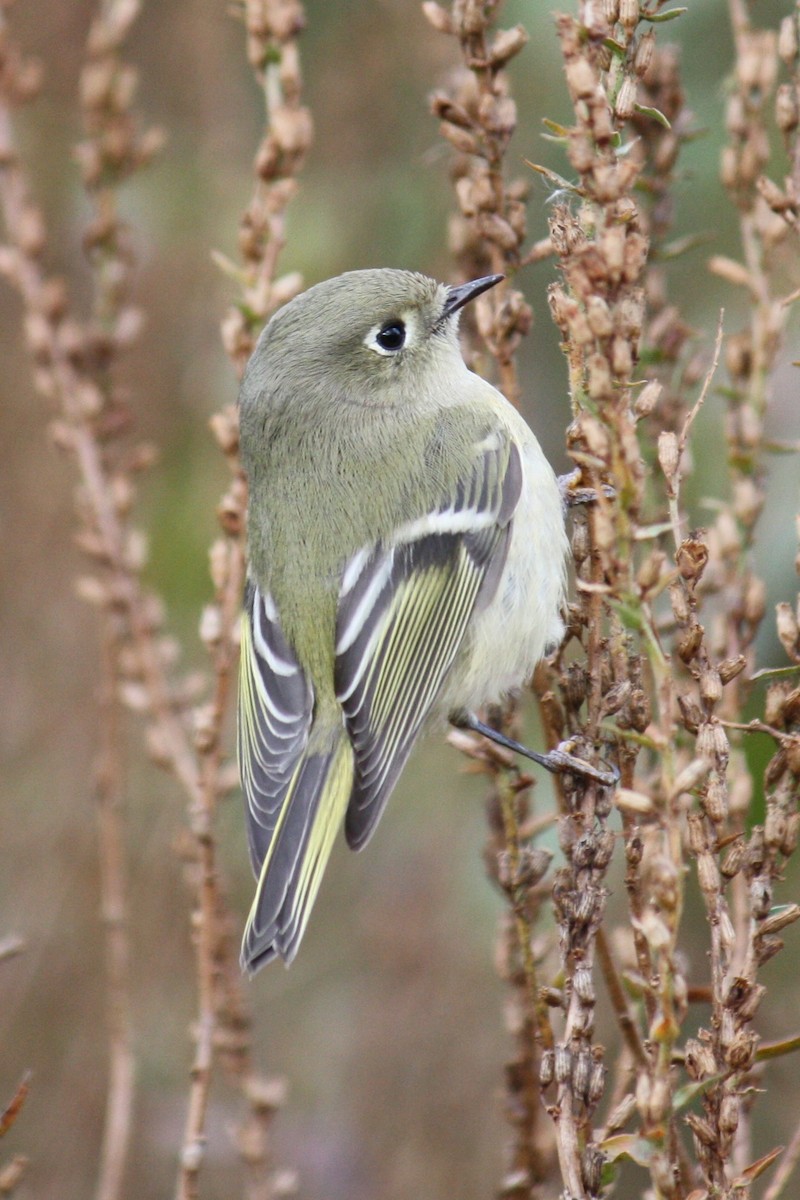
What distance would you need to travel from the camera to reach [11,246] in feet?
7.75

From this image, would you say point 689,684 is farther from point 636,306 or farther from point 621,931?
point 636,306

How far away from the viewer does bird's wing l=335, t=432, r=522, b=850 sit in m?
2.13

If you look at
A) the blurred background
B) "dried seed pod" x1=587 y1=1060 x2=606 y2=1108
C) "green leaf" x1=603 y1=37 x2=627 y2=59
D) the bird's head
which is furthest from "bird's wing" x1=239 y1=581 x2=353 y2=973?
"green leaf" x1=603 y1=37 x2=627 y2=59

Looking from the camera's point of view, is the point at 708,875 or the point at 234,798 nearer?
the point at 708,875

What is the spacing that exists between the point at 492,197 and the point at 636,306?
0.57m

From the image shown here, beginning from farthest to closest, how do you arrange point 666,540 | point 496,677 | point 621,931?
1. point 496,677
2. point 666,540
3. point 621,931

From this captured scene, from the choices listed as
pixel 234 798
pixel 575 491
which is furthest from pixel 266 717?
pixel 234 798

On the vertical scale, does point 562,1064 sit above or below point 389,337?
below

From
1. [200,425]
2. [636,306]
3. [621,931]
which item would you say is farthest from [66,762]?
[636,306]

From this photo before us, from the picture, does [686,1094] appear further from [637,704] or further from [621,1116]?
[637,704]

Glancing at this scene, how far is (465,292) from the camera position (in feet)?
7.23

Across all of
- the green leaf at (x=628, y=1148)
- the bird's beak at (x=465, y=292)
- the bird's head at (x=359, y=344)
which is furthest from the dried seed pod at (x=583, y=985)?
the bird's head at (x=359, y=344)

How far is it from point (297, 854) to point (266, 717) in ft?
1.13

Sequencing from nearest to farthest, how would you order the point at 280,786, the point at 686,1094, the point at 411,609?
1. the point at 686,1094
2. the point at 280,786
3. the point at 411,609
